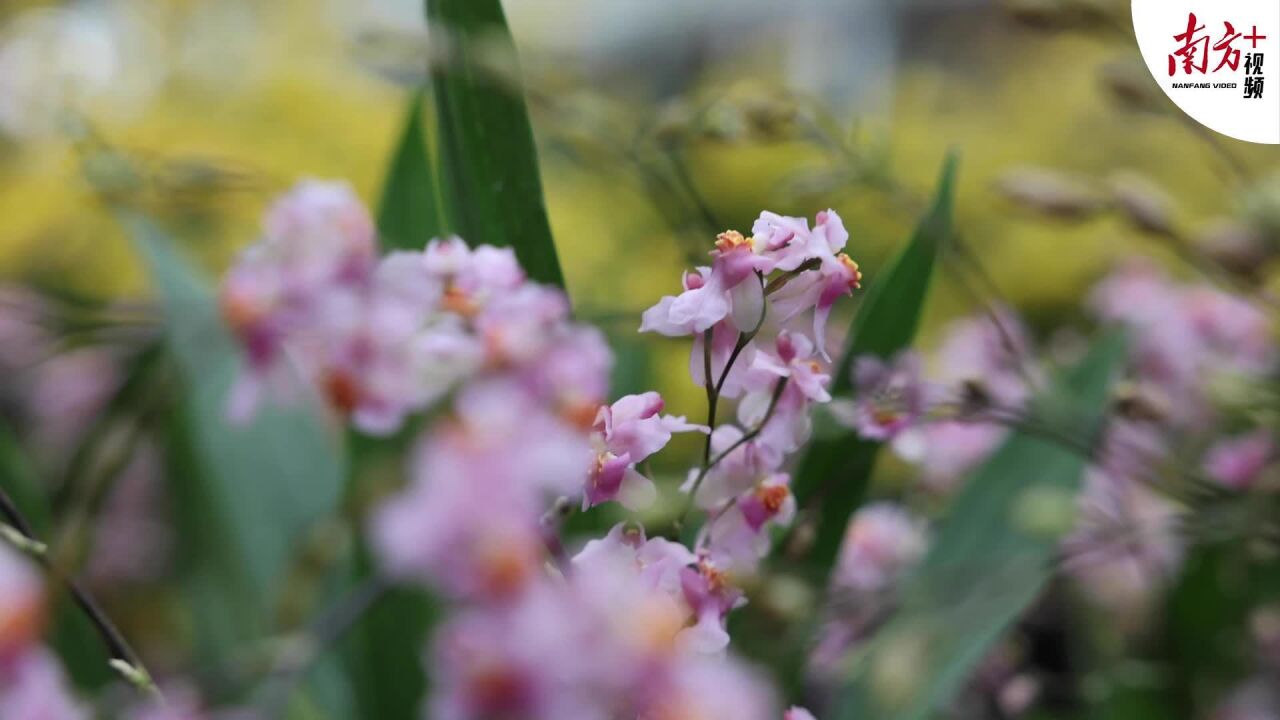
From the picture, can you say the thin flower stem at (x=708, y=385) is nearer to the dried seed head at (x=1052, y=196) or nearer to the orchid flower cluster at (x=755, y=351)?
the orchid flower cluster at (x=755, y=351)

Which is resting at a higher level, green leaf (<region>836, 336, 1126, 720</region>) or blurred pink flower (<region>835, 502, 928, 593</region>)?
green leaf (<region>836, 336, 1126, 720</region>)

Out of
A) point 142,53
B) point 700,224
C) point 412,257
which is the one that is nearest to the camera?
point 412,257

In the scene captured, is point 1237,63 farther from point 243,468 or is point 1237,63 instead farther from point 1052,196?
point 243,468

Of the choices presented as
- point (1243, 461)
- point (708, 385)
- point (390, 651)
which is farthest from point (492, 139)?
Answer: point (1243, 461)

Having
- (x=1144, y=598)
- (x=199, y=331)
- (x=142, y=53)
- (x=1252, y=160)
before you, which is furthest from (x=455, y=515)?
(x=142, y=53)

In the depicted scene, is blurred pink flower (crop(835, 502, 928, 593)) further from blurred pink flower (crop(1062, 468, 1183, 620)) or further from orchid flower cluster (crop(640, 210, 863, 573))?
orchid flower cluster (crop(640, 210, 863, 573))

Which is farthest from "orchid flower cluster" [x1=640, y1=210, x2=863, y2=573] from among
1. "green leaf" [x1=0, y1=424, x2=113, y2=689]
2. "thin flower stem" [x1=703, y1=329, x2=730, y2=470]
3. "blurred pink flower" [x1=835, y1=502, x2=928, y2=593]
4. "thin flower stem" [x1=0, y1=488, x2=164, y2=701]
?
"green leaf" [x1=0, y1=424, x2=113, y2=689]

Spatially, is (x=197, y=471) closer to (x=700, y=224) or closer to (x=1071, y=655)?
(x=700, y=224)
